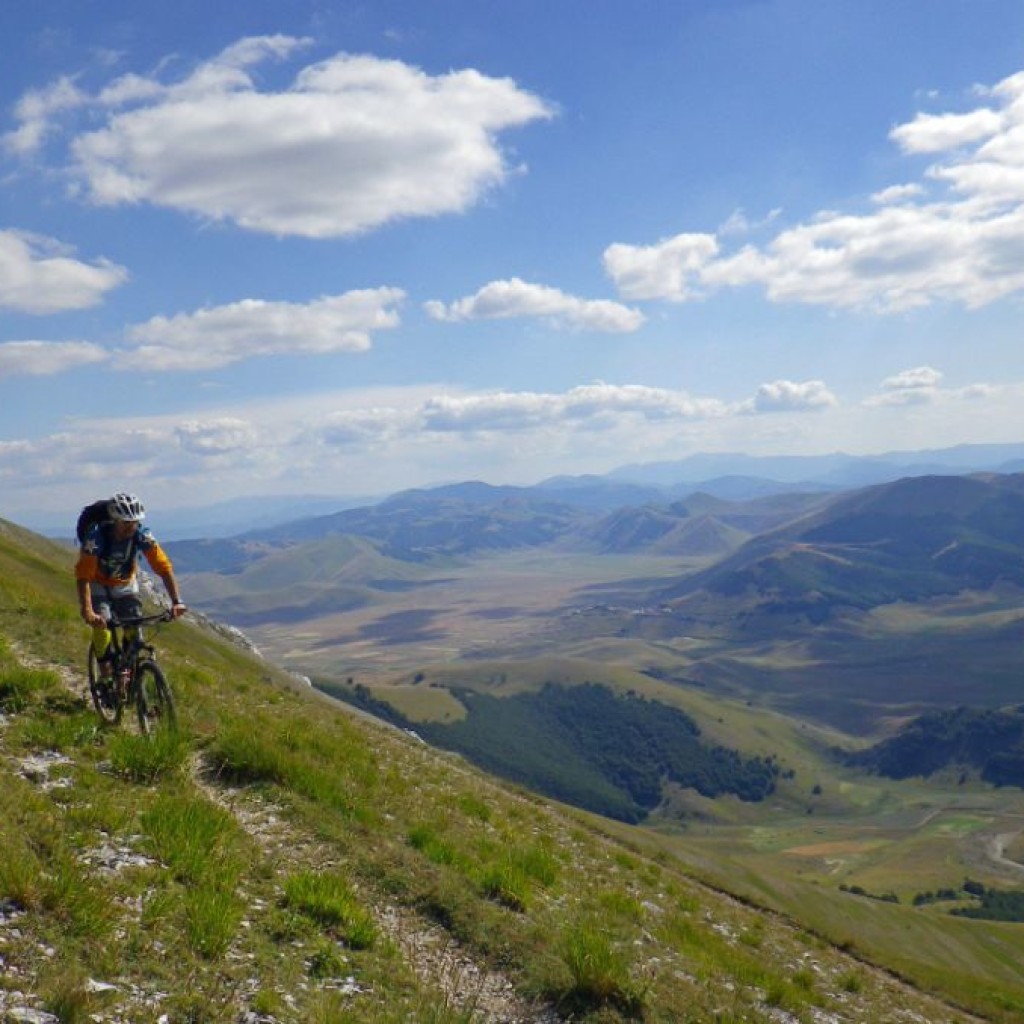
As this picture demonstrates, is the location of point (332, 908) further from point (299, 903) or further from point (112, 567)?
point (112, 567)

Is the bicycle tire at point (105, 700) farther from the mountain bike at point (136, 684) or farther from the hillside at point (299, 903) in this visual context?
the hillside at point (299, 903)

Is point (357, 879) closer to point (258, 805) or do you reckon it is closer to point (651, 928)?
point (258, 805)

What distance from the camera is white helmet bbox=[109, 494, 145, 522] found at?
14758 mm

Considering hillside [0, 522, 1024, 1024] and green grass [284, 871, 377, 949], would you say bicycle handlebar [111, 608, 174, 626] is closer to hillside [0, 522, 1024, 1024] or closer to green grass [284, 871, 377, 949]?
hillside [0, 522, 1024, 1024]

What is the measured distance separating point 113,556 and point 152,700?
116 inches

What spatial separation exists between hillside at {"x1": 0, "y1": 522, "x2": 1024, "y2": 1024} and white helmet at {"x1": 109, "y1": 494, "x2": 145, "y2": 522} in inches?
154

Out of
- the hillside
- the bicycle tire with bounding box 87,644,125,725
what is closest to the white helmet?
the bicycle tire with bounding box 87,644,125,725

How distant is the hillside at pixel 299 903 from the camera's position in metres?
8.27

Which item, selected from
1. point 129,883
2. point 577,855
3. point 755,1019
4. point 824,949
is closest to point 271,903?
point 129,883

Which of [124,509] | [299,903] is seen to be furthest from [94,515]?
[299,903]

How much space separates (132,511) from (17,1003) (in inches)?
376

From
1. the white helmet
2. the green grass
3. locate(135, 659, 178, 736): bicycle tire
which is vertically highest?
the white helmet

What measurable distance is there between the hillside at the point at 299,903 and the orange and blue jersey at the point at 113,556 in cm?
267

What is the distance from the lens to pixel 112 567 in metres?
15.1
